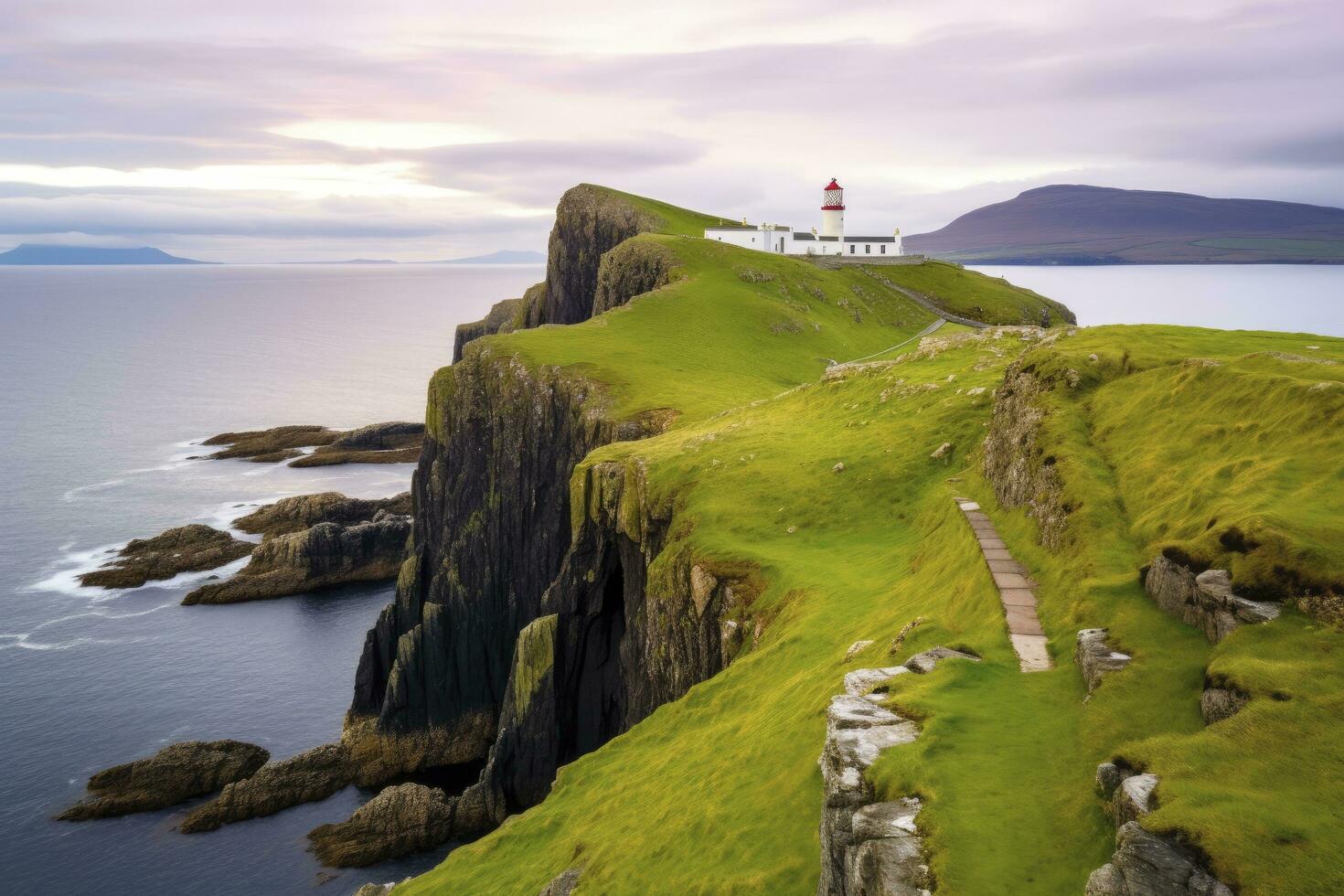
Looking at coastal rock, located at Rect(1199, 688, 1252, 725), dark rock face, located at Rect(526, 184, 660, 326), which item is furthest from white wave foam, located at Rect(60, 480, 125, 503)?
coastal rock, located at Rect(1199, 688, 1252, 725)

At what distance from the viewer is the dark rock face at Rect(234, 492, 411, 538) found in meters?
113

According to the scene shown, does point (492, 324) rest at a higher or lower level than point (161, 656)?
higher

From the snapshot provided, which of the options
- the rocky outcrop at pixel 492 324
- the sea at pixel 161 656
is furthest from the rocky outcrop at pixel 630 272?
the rocky outcrop at pixel 492 324

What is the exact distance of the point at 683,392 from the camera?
7375 cm

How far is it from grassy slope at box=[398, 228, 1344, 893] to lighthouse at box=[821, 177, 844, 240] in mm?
100690

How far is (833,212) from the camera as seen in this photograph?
153 metres

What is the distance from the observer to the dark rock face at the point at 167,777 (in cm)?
5741

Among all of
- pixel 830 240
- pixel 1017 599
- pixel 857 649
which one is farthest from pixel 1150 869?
pixel 830 240

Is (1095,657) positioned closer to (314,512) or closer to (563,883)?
(563,883)

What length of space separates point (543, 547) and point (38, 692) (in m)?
43.5

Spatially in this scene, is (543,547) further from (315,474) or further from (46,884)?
(315,474)

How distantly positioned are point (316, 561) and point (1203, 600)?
318ft

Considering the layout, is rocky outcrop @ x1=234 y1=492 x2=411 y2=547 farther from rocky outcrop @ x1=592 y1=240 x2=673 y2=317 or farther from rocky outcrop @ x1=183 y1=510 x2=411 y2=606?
rocky outcrop @ x1=592 y1=240 x2=673 y2=317

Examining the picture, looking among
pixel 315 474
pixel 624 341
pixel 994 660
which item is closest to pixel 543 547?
pixel 624 341
